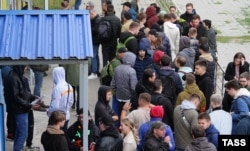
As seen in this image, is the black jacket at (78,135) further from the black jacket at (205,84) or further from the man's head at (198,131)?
the black jacket at (205,84)

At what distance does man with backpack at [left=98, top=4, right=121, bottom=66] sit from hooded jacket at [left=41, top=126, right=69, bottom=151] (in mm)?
6078

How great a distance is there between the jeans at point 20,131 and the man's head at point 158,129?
2.59 meters

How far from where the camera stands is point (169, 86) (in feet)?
38.6

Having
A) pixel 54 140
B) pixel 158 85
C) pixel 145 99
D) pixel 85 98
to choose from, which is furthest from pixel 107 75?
pixel 85 98

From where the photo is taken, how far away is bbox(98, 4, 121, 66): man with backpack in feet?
50.1

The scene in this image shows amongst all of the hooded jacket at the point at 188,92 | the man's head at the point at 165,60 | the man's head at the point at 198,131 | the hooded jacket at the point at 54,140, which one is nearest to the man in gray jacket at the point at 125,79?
the man's head at the point at 165,60

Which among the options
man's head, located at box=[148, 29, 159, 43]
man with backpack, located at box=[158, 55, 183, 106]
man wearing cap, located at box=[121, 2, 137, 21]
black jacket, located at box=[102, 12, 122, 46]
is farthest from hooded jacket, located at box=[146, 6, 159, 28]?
man with backpack, located at box=[158, 55, 183, 106]

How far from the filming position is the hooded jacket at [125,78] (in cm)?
1209

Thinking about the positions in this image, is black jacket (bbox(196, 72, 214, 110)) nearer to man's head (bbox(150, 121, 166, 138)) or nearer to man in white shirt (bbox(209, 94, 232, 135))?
man in white shirt (bbox(209, 94, 232, 135))

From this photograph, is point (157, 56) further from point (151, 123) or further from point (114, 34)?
point (114, 34)

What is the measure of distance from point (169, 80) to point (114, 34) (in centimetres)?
391

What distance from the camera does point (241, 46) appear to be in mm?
20266

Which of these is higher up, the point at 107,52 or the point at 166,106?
the point at 107,52

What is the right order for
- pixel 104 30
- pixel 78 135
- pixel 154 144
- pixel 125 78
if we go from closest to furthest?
pixel 154 144 < pixel 78 135 < pixel 125 78 < pixel 104 30
